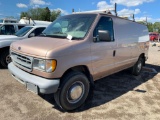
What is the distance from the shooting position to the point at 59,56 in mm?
3479

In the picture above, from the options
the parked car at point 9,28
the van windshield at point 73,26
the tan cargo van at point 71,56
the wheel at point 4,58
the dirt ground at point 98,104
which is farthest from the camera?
the parked car at point 9,28

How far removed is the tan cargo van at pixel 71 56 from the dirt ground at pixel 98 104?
0.34 metres

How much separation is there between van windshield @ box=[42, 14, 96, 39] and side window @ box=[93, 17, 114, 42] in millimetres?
223

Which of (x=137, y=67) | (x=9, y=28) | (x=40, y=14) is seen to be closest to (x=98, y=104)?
(x=137, y=67)

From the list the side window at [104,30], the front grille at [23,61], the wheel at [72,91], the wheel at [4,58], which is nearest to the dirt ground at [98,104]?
the wheel at [72,91]

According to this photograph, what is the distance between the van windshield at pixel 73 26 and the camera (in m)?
4.24

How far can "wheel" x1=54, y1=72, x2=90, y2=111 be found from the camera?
12.1ft

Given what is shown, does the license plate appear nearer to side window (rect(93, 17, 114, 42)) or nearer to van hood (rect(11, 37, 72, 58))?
van hood (rect(11, 37, 72, 58))

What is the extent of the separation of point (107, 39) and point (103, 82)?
2.01 metres

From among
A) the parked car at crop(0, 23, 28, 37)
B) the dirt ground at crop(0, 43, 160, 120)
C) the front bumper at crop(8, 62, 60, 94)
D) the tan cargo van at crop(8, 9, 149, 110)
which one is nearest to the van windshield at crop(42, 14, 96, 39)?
the tan cargo van at crop(8, 9, 149, 110)

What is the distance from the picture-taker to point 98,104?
439 centimetres

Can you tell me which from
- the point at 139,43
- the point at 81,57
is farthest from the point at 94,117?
the point at 139,43

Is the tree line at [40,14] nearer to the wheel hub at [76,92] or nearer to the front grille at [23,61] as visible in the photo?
the front grille at [23,61]

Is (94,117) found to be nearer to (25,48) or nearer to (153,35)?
(25,48)
